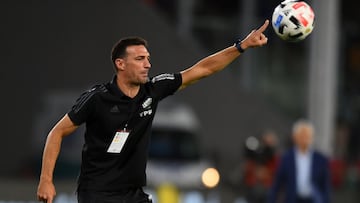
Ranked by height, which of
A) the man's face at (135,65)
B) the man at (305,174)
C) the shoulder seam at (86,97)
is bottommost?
the man at (305,174)

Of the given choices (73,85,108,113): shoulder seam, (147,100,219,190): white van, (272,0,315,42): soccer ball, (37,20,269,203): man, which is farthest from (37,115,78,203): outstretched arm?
(147,100,219,190): white van

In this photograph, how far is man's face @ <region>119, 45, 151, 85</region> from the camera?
908cm

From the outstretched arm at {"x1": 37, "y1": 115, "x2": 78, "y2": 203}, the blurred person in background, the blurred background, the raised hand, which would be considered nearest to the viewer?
the outstretched arm at {"x1": 37, "y1": 115, "x2": 78, "y2": 203}

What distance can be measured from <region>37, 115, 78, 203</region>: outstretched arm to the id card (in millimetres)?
332

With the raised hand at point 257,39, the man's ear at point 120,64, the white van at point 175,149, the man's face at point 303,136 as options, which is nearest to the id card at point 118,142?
the man's ear at point 120,64

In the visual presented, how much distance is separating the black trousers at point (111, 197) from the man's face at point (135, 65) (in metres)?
0.87

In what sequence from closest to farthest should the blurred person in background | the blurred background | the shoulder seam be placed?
1. the shoulder seam
2. the blurred person in background
3. the blurred background

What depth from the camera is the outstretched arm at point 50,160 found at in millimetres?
8766

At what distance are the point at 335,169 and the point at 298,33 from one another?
12.6 metres

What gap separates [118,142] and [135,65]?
62 cm

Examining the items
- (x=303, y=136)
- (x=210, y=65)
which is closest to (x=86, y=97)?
(x=210, y=65)

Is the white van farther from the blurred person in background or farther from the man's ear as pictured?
the man's ear

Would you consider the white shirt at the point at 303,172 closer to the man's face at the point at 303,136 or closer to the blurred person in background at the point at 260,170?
the man's face at the point at 303,136

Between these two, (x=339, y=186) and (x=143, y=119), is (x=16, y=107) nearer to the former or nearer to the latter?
(x=339, y=186)
